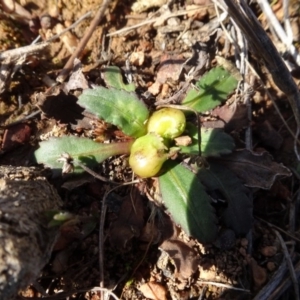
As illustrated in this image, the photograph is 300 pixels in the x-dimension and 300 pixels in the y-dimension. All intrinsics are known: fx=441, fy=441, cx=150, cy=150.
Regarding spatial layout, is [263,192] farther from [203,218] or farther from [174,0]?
[174,0]

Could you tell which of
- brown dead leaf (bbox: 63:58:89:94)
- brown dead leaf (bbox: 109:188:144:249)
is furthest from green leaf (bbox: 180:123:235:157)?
brown dead leaf (bbox: 63:58:89:94)

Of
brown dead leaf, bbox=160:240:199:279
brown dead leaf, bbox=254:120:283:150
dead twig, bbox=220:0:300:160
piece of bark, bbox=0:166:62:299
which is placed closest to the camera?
piece of bark, bbox=0:166:62:299

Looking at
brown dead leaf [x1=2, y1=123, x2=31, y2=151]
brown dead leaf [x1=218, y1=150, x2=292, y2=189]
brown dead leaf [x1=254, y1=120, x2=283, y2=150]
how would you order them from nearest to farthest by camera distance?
brown dead leaf [x1=218, y1=150, x2=292, y2=189]
brown dead leaf [x1=2, y1=123, x2=31, y2=151]
brown dead leaf [x1=254, y1=120, x2=283, y2=150]

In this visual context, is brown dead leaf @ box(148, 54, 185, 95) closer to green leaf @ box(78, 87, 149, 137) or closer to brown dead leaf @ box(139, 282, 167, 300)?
green leaf @ box(78, 87, 149, 137)

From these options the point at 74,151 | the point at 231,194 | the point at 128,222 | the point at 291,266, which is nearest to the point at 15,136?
the point at 74,151

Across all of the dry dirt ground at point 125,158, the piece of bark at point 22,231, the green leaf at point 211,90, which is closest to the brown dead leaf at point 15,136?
the dry dirt ground at point 125,158

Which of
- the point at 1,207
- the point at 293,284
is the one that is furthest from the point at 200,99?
the point at 1,207

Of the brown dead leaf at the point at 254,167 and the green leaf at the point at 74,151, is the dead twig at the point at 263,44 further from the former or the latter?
the green leaf at the point at 74,151

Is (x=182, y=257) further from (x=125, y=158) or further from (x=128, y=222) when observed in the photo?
(x=125, y=158)
